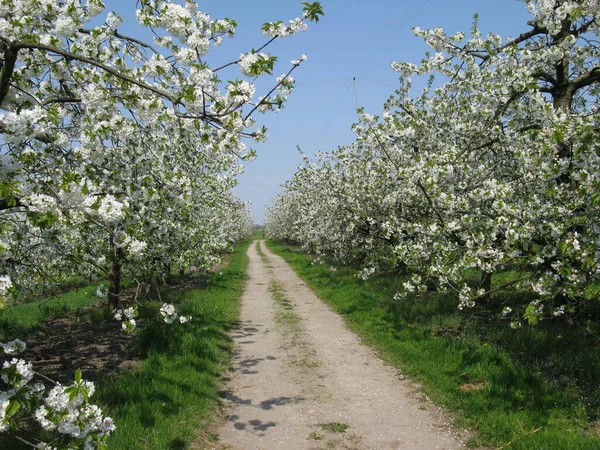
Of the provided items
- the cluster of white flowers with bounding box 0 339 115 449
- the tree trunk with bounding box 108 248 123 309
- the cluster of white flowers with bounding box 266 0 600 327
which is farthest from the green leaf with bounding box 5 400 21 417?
the tree trunk with bounding box 108 248 123 309

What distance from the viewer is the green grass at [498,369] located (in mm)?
5617

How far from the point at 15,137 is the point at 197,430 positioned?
4.13 m

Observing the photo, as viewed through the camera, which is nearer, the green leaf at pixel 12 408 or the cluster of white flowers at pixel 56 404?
the green leaf at pixel 12 408

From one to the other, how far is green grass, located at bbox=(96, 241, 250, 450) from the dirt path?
418 mm

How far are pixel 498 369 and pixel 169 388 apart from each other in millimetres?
5200

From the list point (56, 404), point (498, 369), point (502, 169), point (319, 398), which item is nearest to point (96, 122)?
point (56, 404)

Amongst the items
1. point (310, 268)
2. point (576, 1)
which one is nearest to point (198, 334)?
point (576, 1)

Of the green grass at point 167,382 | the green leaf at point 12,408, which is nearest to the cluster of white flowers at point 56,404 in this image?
the green leaf at point 12,408

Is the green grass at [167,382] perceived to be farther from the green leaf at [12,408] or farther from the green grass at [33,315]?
the green leaf at [12,408]

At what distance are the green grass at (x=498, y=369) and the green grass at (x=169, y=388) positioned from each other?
137 inches

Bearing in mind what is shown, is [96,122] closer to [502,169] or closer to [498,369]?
[498,369]

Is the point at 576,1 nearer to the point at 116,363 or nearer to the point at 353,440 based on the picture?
the point at 353,440

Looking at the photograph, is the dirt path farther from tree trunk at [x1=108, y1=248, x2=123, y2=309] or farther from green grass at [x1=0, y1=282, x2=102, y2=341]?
green grass at [x1=0, y1=282, x2=102, y2=341]

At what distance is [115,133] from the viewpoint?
6301mm
